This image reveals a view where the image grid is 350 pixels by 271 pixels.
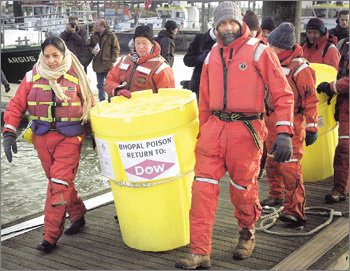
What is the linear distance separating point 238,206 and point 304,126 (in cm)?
116

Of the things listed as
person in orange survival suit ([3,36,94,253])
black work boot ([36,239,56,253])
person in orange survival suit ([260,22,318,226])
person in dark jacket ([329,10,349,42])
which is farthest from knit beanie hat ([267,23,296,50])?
person in dark jacket ([329,10,349,42])

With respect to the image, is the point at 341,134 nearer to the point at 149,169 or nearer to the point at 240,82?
the point at 240,82

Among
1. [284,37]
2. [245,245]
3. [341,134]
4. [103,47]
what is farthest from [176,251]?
[103,47]

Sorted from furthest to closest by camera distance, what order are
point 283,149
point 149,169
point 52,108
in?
point 52,108 → point 149,169 → point 283,149

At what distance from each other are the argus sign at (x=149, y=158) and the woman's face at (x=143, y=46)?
1.19 m

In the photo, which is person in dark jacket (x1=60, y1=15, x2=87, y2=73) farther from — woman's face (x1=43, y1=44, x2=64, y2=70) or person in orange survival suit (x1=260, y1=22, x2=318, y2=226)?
person in orange survival suit (x1=260, y1=22, x2=318, y2=226)

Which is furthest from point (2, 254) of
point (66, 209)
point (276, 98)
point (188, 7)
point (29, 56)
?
point (188, 7)

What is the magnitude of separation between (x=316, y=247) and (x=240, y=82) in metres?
1.44

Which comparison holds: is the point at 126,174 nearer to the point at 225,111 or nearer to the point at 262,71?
the point at 225,111

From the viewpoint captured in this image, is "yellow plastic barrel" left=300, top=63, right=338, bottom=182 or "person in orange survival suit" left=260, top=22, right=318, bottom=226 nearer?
"person in orange survival suit" left=260, top=22, right=318, bottom=226

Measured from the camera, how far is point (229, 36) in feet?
Result: 12.1

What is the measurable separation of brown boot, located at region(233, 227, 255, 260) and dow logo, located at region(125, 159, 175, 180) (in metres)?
0.81

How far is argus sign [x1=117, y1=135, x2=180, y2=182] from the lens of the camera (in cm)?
368

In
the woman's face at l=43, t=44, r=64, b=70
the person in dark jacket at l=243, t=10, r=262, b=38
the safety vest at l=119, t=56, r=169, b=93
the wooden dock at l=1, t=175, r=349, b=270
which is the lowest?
the wooden dock at l=1, t=175, r=349, b=270
